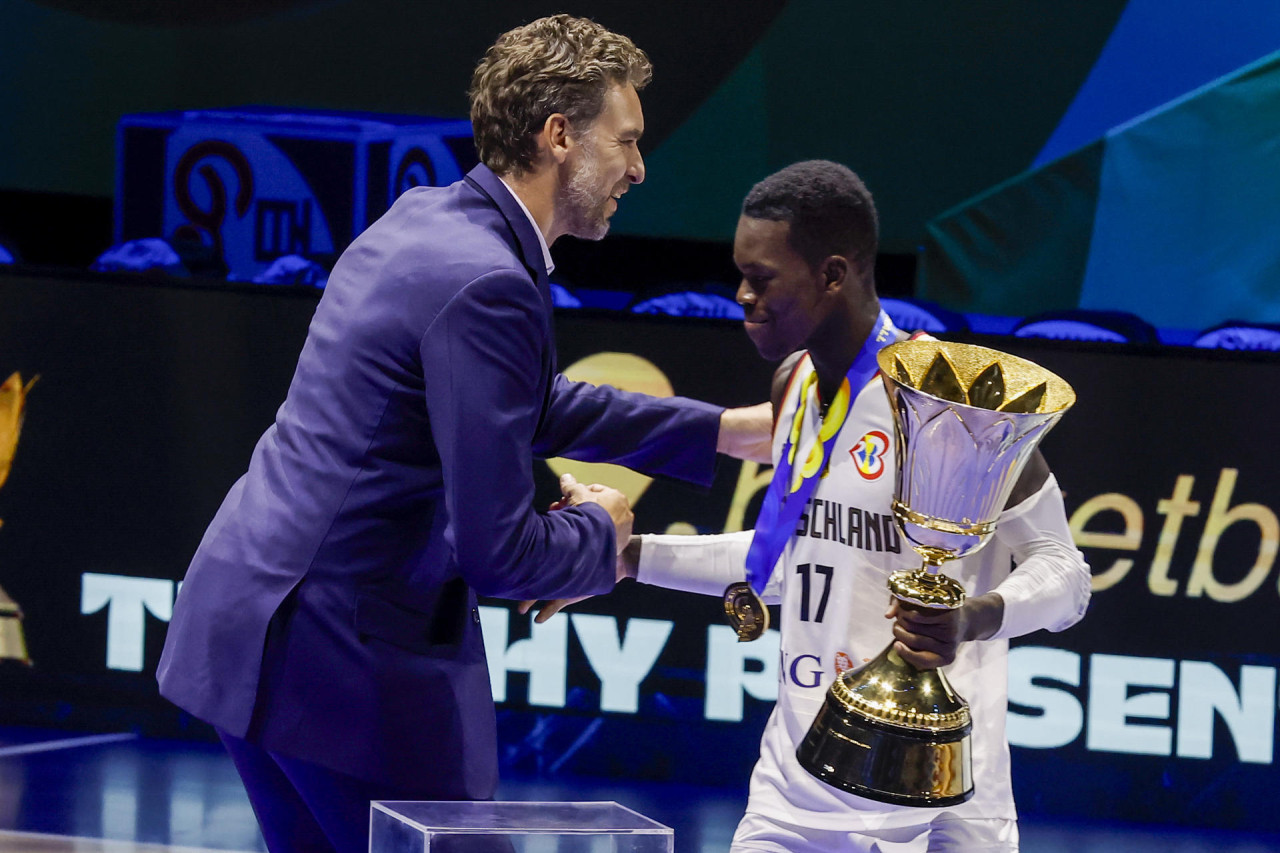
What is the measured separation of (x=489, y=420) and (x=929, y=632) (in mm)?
665

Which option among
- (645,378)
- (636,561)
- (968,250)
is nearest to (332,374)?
(636,561)

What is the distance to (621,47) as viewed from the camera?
2.15m

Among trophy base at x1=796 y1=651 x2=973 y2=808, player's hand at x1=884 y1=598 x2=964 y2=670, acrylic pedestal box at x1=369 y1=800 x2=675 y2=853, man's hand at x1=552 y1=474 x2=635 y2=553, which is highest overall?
man's hand at x1=552 y1=474 x2=635 y2=553

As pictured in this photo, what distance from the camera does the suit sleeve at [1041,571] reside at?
2.18m

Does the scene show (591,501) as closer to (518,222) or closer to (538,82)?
(518,222)

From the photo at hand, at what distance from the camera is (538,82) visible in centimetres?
207

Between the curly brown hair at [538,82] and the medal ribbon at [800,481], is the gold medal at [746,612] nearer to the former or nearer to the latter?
the medal ribbon at [800,481]

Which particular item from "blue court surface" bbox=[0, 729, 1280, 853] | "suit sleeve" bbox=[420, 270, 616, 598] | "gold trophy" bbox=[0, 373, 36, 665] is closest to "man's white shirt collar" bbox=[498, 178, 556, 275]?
"suit sleeve" bbox=[420, 270, 616, 598]

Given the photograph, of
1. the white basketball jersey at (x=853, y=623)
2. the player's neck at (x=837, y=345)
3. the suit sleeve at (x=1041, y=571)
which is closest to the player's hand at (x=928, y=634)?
the suit sleeve at (x=1041, y=571)

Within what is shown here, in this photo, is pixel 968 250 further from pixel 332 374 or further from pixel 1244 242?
pixel 332 374

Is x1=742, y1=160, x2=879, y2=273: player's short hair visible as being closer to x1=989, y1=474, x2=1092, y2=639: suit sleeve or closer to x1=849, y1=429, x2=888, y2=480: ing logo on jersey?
x1=849, y1=429, x2=888, y2=480: ing logo on jersey

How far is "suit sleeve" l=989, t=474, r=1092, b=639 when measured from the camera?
85.7 inches

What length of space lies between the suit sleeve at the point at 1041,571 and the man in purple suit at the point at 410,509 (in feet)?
1.93

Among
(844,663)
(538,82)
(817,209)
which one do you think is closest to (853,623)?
(844,663)
